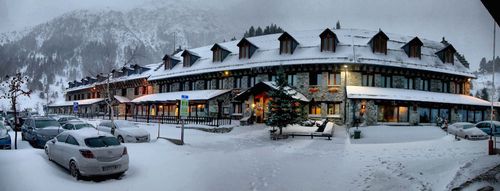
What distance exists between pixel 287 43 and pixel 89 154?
2667 centimetres

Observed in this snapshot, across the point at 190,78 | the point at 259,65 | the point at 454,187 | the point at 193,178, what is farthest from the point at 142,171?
the point at 190,78

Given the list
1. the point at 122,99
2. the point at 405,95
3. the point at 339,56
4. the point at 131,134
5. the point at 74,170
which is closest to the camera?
the point at 74,170

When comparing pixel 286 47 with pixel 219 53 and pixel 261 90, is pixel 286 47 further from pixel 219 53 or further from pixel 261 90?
pixel 219 53

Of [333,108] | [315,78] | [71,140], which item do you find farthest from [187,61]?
[71,140]

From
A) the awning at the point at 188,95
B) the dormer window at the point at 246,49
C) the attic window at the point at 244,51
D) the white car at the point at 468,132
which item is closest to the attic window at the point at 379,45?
the white car at the point at 468,132

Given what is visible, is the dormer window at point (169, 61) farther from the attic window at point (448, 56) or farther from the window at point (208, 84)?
the attic window at point (448, 56)

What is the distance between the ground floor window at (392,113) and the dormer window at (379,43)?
19.7 feet

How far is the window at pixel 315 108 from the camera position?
101ft

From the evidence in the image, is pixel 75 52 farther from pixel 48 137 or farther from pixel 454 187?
pixel 454 187

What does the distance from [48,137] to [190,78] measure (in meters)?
23.1

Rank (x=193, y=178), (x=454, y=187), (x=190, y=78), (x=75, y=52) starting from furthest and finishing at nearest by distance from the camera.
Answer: (x=75, y=52), (x=190, y=78), (x=193, y=178), (x=454, y=187)

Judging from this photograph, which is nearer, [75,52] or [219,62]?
[219,62]

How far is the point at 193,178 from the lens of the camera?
34.1 feet

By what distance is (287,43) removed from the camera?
3350 centimetres
